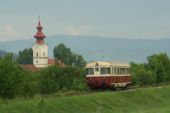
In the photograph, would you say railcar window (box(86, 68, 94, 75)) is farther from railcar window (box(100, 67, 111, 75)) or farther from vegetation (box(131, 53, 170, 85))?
vegetation (box(131, 53, 170, 85))

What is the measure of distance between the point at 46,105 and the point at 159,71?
172 ft

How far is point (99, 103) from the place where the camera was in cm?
3941

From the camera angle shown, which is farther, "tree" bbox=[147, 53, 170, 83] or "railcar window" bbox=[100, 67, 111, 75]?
"tree" bbox=[147, 53, 170, 83]

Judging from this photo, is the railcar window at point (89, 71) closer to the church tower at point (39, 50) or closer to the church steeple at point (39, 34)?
the church tower at point (39, 50)

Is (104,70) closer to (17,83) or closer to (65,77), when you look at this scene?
(17,83)

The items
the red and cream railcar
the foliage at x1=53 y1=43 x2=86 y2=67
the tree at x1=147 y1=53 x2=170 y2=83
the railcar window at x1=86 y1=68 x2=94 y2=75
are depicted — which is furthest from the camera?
the foliage at x1=53 y1=43 x2=86 y2=67

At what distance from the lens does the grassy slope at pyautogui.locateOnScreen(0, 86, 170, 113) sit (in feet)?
108

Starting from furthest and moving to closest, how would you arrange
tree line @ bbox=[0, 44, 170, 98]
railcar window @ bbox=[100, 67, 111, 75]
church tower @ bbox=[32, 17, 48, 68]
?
church tower @ bbox=[32, 17, 48, 68], railcar window @ bbox=[100, 67, 111, 75], tree line @ bbox=[0, 44, 170, 98]

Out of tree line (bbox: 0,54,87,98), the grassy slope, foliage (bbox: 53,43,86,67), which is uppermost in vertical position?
foliage (bbox: 53,43,86,67)

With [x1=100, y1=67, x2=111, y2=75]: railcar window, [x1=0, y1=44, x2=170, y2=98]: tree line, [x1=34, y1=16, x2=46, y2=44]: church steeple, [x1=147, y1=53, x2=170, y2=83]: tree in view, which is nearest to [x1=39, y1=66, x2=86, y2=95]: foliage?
[x1=0, y1=44, x2=170, y2=98]: tree line

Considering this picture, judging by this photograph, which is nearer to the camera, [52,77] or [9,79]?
[9,79]

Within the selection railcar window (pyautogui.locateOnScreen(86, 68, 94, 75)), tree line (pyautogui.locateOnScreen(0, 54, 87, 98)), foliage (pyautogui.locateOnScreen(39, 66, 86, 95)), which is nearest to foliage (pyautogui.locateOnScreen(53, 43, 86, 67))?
foliage (pyautogui.locateOnScreen(39, 66, 86, 95))

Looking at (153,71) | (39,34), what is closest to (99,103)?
(153,71)

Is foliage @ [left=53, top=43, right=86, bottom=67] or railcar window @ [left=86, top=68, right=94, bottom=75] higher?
foliage @ [left=53, top=43, right=86, bottom=67]
